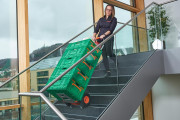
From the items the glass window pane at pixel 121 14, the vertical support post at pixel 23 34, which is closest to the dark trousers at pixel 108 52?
the vertical support post at pixel 23 34

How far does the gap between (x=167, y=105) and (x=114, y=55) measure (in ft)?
14.9

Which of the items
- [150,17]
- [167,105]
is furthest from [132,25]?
[167,105]

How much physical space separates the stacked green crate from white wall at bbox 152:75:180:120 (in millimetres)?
4523

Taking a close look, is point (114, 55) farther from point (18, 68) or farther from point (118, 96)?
point (18, 68)

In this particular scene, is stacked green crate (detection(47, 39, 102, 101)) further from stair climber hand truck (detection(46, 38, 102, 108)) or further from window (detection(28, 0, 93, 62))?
window (detection(28, 0, 93, 62))

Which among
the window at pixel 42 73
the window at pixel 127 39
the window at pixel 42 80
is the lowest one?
the window at pixel 42 80

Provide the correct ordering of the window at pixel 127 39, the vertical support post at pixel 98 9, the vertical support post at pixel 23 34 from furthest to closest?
the vertical support post at pixel 98 9 < the vertical support post at pixel 23 34 < the window at pixel 127 39

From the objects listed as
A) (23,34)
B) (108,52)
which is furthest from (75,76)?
(23,34)

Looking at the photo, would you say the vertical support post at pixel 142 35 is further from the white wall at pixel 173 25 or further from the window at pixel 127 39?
the white wall at pixel 173 25

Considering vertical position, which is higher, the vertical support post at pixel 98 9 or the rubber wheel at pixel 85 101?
the vertical support post at pixel 98 9

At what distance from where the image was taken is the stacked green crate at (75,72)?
3.06 m

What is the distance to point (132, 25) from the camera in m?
4.99

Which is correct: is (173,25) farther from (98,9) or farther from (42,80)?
(42,80)

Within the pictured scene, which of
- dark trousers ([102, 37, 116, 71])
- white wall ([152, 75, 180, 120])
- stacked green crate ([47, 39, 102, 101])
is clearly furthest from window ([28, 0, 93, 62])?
white wall ([152, 75, 180, 120])
